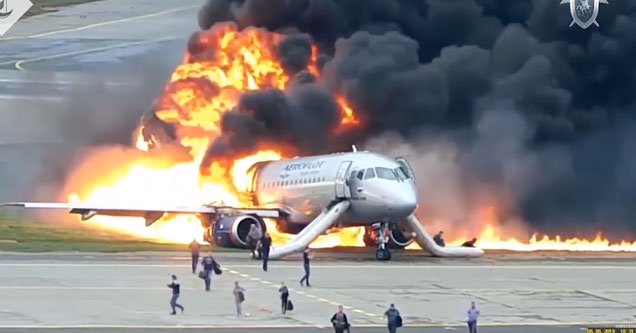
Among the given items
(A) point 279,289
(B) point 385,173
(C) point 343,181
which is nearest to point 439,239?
(B) point 385,173

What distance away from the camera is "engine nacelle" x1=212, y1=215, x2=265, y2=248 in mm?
63562

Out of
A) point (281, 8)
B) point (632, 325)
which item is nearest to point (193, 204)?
point (281, 8)

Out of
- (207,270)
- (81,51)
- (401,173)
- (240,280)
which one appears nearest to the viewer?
(207,270)

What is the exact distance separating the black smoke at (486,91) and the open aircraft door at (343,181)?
6317mm

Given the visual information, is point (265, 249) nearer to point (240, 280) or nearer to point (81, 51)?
point (240, 280)

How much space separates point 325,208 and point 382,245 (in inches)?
126

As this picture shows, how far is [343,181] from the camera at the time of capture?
63000 millimetres

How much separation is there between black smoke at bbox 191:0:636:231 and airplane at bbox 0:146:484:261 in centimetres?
398

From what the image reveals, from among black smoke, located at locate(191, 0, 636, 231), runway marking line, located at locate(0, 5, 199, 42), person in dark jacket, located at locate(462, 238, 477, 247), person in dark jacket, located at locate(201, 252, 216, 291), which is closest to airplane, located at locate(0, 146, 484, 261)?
person in dark jacket, located at locate(462, 238, 477, 247)

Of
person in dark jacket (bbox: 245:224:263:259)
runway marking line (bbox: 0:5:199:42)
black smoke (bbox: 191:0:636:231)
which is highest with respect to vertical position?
runway marking line (bbox: 0:5:199:42)

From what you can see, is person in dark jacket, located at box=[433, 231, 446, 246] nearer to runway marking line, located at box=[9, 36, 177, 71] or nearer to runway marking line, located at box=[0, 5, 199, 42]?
runway marking line, located at box=[9, 36, 177, 71]

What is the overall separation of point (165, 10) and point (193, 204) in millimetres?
42783

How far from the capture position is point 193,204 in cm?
6950

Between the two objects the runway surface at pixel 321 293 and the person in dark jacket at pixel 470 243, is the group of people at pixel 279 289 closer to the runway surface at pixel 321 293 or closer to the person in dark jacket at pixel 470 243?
the person in dark jacket at pixel 470 243
